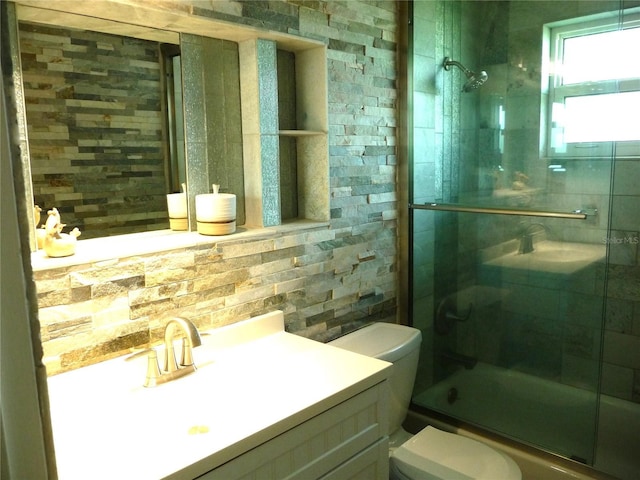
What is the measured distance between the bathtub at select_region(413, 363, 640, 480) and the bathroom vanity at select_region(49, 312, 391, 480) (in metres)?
1.08

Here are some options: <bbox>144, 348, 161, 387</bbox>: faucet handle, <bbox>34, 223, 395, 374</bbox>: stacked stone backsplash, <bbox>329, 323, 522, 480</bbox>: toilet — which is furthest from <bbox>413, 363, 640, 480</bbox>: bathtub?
<bbox>144, 348, 161, 387</bbox>: faucet handle

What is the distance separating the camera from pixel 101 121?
1.58m

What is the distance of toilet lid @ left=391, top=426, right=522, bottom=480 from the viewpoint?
6.24ft

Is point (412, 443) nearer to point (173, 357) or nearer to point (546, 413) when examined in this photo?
point (546, 413)

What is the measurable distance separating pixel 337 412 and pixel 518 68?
74.6 inches

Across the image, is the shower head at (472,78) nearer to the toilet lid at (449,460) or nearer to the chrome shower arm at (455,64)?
the chrome shower arm at (455,64)

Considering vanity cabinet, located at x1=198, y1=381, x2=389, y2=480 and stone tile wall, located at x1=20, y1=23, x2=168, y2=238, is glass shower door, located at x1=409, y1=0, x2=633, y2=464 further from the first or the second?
stone tile wall, located at x1=20, y1=23, x2=168, y2=238

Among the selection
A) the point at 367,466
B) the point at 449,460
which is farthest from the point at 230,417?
the point at 449,460

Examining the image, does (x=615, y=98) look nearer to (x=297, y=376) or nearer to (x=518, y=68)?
(x=518, y=68)

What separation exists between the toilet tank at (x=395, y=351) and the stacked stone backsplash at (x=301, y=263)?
4.8 inches

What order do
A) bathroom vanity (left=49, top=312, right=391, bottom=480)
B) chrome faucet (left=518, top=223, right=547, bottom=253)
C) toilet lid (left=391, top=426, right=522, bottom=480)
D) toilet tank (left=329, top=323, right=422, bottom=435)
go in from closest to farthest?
bathroom vanity (left=49, top=312, right=391, bottom=480)
toilet lid (left=391, top=426, right=522, bottom=480)
toilet tank (left=329, top=323, right=422, bottom=435)
chrome faucet (left=518, top=223, right=547, bottom=253)

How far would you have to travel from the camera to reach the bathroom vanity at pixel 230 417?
1143 mm

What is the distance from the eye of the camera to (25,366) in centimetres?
56

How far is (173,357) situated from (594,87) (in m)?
2.00
